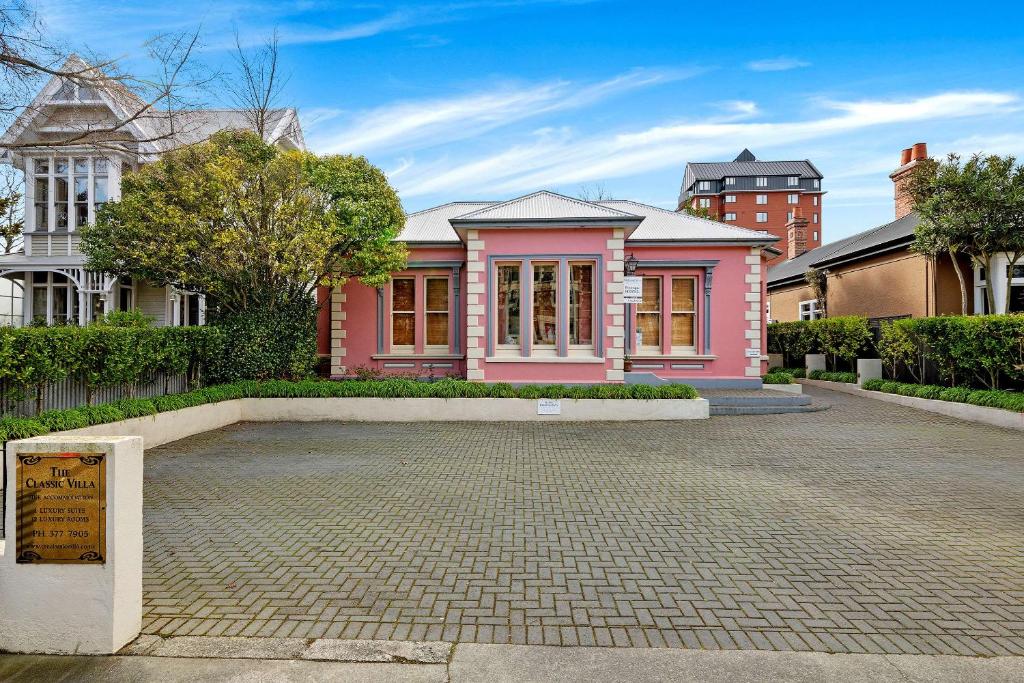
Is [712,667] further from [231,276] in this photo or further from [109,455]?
[231,276]

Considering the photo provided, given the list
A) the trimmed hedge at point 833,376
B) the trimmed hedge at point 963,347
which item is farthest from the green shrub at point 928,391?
the trimmed hedge at point 833,376

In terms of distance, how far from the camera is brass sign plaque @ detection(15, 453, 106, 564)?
10.8 ft

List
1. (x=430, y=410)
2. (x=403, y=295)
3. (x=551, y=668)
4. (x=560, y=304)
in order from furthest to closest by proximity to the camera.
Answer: (x=403, y=295), (x=560, y=304), (x=430, y=410), (x=551, y=668)

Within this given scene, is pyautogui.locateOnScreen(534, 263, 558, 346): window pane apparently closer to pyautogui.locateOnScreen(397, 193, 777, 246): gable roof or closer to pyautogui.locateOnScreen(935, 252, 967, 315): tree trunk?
pyautogui.locateOnScreen(397, 193, 777, 246): gable roof

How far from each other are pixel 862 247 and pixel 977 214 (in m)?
5.64

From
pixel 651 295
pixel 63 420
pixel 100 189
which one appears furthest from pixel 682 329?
pixel 100 189

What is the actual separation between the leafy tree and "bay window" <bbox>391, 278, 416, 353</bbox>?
1473cm

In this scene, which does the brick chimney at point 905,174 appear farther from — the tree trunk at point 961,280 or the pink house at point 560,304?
the pink house at point 560,304

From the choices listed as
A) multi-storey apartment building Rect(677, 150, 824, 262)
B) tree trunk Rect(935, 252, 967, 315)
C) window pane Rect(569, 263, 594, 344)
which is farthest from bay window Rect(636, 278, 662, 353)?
multi-storey apartment building Rect(677, 150, 824, 262)

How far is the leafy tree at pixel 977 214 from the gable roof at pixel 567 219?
15.7ft

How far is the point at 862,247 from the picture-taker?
68.1ft

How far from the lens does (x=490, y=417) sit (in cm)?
1198

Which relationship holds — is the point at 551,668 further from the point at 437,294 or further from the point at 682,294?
the point at 682,294

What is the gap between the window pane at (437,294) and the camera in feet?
52.7
